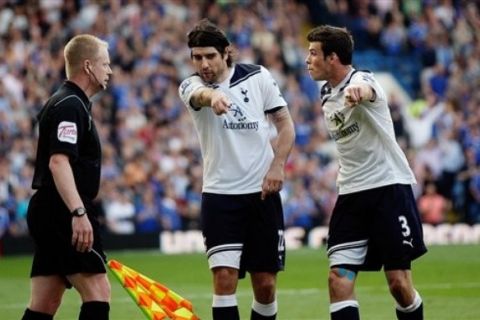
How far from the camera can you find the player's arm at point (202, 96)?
9.77m

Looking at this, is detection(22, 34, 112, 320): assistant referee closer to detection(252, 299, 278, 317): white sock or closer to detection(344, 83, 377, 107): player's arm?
detection(252, 299, 278, 317): white sock

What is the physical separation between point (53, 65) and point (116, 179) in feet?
9.11

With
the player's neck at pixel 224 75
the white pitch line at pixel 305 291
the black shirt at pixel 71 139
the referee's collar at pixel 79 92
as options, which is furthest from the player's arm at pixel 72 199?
the white pitch line at pixel 305 291

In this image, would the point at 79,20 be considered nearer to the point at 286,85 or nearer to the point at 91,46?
the point at 286,85

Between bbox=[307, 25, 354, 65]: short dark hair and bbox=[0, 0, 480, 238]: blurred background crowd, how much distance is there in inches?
542

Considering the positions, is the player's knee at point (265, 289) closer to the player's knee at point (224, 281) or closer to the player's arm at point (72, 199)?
the player's knee at point (224, 281)

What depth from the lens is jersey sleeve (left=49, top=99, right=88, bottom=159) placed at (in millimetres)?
9289

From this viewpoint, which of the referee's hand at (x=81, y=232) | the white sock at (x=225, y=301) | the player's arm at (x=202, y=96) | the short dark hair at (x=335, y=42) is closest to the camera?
the referee's hand at (x=81, y=232)

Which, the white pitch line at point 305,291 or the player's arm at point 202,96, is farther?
the white pitch line at point 305,291

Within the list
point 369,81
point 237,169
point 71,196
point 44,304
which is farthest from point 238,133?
point 44,304

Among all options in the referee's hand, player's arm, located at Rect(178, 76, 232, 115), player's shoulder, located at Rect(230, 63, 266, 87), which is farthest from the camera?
player's shoulder, located at Rect(230, 63, 266, 87)

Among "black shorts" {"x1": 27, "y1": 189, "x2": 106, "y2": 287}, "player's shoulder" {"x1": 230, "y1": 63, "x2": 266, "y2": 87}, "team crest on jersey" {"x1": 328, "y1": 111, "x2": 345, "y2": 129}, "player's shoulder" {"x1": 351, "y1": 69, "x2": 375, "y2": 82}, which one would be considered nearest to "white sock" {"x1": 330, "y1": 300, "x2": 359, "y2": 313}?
"team crest on jersey" {"x1": 328, "y1": 111, "x2": 345, "y2": 129}

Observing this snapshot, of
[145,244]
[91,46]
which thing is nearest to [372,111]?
[91,46]

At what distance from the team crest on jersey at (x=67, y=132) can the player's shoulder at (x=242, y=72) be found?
66.0 inches
